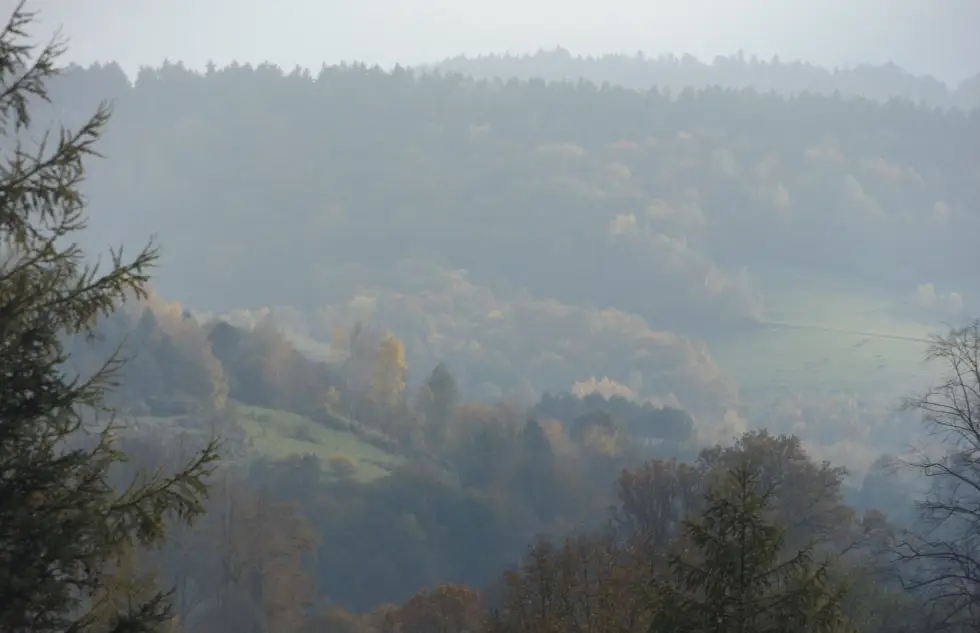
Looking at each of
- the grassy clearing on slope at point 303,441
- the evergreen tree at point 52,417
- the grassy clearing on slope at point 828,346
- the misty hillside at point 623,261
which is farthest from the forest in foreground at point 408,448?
the grassy clearing on slope at point 828,346

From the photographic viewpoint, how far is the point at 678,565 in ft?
22.3

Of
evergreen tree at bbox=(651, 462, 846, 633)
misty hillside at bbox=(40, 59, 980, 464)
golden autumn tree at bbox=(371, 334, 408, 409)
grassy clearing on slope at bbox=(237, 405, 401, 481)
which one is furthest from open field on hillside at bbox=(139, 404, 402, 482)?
evergreen tree at bbox=(651, 462, 846, 633)

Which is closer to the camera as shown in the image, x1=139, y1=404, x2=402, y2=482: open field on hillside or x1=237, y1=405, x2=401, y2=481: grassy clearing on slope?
x1=139, y1=404, x2=402, y2=482: open field on hillside

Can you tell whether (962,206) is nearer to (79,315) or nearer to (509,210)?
(509,210)

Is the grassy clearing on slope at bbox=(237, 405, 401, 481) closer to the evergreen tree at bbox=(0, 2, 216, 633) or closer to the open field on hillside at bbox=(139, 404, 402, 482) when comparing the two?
the open field on hillside at bbox=(139, 404, 402, 482)

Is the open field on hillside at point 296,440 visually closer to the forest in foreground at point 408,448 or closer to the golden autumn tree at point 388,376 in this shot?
the forest in foreground at point 408,448

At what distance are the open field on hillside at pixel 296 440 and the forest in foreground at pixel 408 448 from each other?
43 cm

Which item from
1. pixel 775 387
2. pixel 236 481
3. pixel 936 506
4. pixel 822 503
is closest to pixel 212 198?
pixel 775 387

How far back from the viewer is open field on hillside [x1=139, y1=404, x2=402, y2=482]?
6291cm

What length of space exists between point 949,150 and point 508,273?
317ft

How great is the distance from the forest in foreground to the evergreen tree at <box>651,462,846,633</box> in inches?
0.9

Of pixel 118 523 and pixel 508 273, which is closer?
pixel 118 523

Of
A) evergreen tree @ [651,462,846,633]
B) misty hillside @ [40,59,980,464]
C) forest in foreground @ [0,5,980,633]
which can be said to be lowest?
evergreen tree @ [651,462,846,633]

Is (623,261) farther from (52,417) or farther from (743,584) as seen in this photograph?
(52,417)
